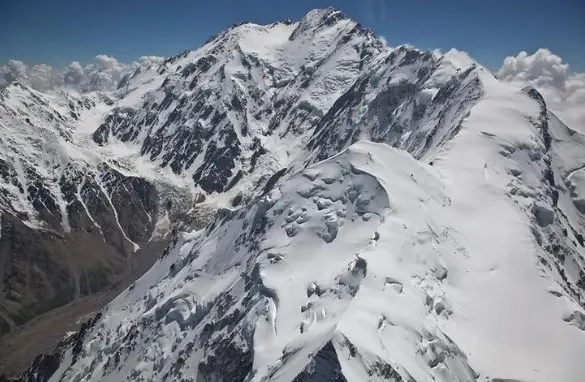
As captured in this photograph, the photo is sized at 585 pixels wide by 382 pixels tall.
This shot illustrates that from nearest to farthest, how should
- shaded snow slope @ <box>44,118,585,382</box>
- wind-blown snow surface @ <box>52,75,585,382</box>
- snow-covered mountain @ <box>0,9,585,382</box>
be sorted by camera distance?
shaded snow slope @ <box>44,118,585,382</box>
wind-blown snow surface @ <box>52,75,585,382</box>
snow-covered mountain @ <box>0,9,585,382</box>

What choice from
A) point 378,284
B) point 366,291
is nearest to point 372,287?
point 378,284

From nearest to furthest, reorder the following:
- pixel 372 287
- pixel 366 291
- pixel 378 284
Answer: pixel 366 291, pixel 372 287, pixel 378 284

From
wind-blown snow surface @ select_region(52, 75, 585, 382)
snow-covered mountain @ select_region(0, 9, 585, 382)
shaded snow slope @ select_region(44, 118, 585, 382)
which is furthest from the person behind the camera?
snow-covered mountain @ select_region(0, 9, 585, 382)

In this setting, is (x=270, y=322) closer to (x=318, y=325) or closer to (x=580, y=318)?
(x=318, y=325)

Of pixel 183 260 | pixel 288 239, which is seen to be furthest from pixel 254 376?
pixel 183 260

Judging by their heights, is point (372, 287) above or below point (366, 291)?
above

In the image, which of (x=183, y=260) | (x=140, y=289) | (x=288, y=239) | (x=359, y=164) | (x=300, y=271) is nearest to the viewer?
(x=300, y=271)

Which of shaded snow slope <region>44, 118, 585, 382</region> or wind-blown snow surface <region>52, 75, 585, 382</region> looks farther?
wind-blown snow surface <region>52, 75, 585, 382</region>

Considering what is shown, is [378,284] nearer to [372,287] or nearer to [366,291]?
[372,287]
